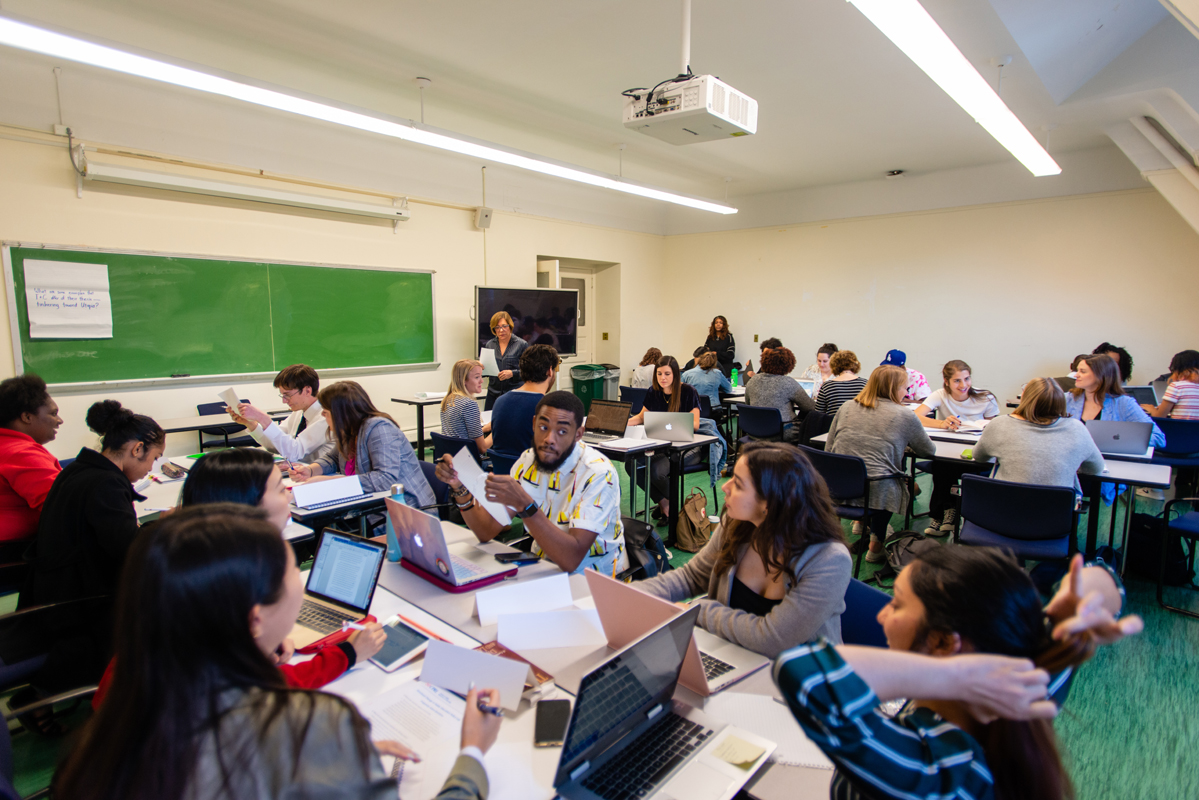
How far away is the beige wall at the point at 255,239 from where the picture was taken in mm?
4293

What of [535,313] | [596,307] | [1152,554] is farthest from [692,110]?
[596,307]

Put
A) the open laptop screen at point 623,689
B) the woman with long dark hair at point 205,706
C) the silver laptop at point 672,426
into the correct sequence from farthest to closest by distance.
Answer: the silver laptop at point 672,426
the open laptop screen at point 623,689
the woman with long dark hair at point 205,706

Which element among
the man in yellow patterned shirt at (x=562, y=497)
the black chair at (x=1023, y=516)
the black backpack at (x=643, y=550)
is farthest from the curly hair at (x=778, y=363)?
the man in yellow patterned shirt at (x=562, y=497)

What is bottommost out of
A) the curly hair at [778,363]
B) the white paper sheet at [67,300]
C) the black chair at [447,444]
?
the black chair at [447,444]

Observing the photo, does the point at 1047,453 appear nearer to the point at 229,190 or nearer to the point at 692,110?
the point at 692,110

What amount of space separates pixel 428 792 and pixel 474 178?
22.2 feet

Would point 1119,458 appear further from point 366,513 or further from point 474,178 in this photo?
point 474,178

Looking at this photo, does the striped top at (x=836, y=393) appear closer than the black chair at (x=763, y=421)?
Yes

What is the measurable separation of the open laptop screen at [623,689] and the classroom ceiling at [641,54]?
12.2 feet

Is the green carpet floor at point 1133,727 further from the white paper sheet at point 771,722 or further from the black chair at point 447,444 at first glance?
the black chair at point 447,444

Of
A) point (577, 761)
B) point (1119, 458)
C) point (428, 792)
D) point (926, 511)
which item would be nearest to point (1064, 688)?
point (577, 761)

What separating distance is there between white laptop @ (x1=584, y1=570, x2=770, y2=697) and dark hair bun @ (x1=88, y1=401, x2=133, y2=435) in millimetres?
1949

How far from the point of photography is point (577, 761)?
3.49ft

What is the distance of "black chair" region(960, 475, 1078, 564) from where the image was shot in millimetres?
2746
